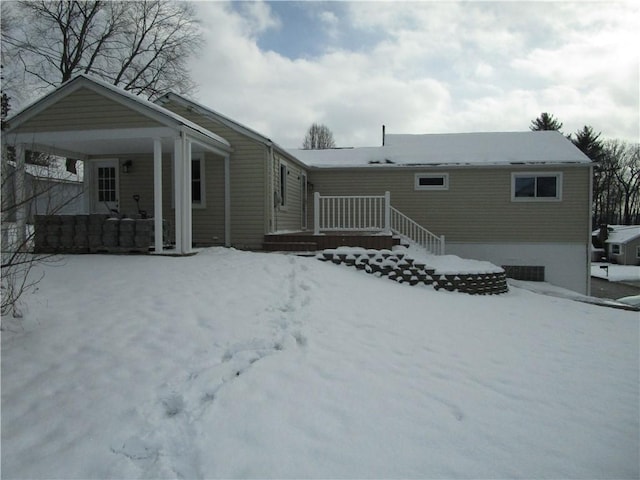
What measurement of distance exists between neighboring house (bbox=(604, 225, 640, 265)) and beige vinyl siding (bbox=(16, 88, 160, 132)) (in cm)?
3653

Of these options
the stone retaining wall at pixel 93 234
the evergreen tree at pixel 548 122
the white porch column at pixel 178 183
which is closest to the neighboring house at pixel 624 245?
the evergreen tree at pixel 548 122

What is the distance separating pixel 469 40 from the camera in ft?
26.2

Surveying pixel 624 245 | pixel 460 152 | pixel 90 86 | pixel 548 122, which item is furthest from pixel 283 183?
pixel 624 245

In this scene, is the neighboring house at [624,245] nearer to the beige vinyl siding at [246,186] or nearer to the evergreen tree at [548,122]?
the evergreen tree at [548,122]

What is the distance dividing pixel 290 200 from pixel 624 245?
32.3 meters

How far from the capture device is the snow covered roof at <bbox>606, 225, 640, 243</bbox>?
31.5 meters

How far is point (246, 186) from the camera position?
9.43 meters

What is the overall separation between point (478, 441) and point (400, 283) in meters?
5.49

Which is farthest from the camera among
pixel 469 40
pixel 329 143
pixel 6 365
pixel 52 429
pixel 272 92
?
pixel 329 143

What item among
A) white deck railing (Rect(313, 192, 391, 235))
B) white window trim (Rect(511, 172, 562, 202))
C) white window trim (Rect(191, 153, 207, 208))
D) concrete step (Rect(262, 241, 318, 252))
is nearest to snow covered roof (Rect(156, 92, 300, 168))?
white window trim (Rect(191, 153, 207, 208))

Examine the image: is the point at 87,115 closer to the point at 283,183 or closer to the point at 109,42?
the point at 283,183

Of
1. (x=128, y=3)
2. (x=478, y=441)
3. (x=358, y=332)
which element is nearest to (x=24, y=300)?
(x=358, y=332)

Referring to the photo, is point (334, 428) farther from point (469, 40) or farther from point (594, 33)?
point (469, 40)

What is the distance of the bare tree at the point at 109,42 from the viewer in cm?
1711
